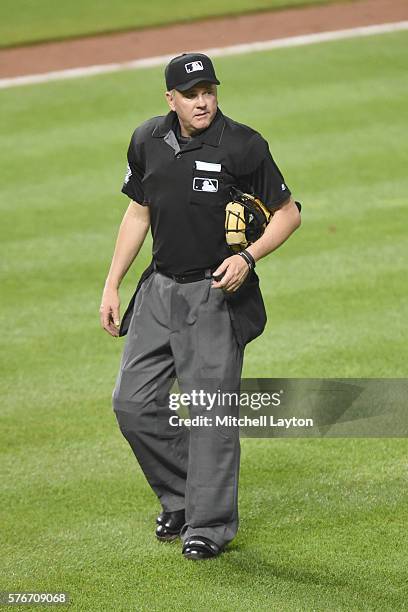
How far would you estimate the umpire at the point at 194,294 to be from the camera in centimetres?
504

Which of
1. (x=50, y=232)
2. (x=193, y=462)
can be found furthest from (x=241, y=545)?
(x=50, y=232)

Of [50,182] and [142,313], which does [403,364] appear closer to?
[142,313]

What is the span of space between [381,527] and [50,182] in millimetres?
6103


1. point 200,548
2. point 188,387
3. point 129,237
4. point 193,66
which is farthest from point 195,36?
point 200,548

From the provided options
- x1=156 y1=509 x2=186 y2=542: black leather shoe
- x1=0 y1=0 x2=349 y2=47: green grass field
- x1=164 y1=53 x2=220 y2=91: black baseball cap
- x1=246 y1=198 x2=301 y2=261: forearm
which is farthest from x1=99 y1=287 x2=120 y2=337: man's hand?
x1=0 y1=0 x2=349 y2=47: green grass field

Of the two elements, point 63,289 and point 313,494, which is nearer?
point 313,494

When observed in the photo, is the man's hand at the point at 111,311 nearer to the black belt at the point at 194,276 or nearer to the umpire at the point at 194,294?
the umpire at the point at 194,294

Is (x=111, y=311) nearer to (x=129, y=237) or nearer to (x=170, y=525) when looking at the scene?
(x=129, y=237)

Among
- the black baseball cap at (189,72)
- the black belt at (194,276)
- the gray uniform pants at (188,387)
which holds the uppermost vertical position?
the black baseball cap at (189,72)

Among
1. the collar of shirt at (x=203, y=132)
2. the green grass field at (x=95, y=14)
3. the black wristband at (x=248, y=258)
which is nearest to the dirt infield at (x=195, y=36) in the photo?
the green grass field at (x=95, y=14)

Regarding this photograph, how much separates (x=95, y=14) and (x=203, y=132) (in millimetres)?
12369

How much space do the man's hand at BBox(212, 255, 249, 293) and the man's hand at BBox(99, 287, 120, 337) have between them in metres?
0.63

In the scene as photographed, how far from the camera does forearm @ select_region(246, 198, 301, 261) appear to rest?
5008 mm

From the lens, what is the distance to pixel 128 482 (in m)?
6.00
